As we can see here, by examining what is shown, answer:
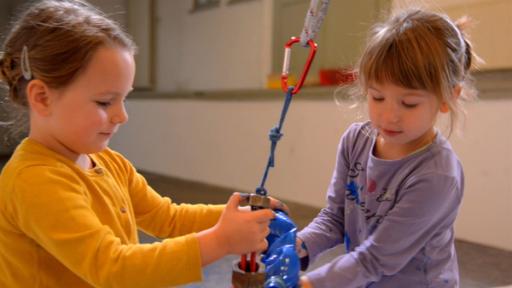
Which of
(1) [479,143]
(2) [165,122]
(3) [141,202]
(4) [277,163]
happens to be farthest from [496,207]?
(2) [165,122]

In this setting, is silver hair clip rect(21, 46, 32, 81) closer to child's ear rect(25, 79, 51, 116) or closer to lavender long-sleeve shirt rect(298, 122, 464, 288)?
child's ear rect(25, 79, 51, 116)

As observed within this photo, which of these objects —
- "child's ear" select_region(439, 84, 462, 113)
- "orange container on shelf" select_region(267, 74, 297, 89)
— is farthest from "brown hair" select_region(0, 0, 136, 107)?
"orange container on shelf" select_region(267, 74, 297, 89)

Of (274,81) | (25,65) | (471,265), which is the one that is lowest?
(471,265)

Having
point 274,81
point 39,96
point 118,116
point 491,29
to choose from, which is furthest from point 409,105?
point 274,81

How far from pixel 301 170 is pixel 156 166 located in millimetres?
1709

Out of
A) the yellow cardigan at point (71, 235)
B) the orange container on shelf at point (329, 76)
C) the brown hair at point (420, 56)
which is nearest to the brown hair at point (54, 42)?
the yellow cardigan at point (71, 235)

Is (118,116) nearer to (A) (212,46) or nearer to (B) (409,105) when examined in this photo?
(B) (409,105)

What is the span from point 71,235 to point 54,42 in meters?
0.28

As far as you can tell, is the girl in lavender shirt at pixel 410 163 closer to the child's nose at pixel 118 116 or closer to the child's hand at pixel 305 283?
the child's hand at pixel 305 283

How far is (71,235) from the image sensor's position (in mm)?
701

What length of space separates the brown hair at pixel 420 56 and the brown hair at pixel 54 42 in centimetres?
41

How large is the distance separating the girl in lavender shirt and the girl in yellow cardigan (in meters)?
0.20

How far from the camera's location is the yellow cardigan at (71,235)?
699 mm

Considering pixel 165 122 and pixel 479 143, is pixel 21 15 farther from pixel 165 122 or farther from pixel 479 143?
pixel 165 122
